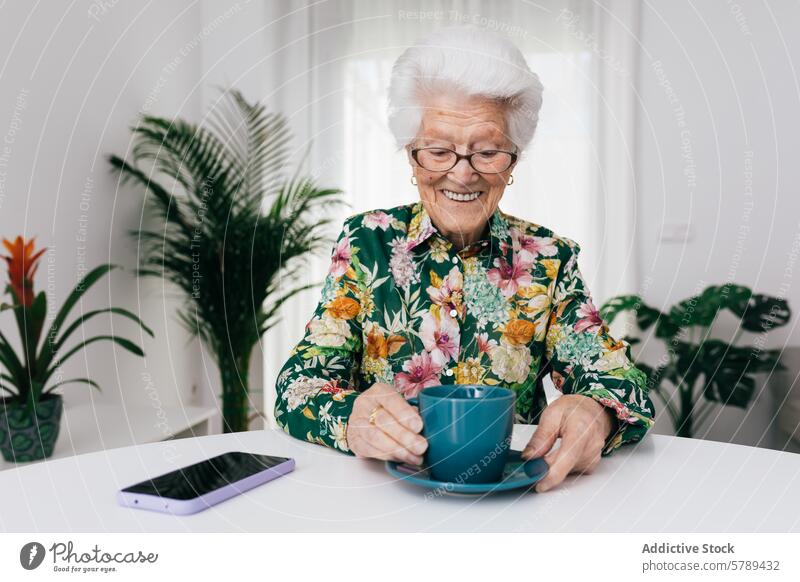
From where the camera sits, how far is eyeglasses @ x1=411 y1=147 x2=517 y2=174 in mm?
843

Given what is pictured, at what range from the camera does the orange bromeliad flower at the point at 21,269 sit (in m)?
1.30

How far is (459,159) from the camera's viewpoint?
84 cm

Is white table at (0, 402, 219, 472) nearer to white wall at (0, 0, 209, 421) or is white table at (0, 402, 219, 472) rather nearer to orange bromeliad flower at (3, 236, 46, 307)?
white wall at (0, 0, 209, 421)

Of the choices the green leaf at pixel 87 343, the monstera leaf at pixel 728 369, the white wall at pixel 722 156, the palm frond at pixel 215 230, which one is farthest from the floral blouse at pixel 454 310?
the white wall at pixel 722 156

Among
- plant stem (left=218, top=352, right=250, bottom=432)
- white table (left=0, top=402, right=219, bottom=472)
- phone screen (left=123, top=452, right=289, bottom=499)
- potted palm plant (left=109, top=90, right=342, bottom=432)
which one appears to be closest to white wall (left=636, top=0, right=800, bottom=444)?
potted palm plant (left=109, top=90, right=342, bottom=432)

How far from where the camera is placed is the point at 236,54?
8.38 feet

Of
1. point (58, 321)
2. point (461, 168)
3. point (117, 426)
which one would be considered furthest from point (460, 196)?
point (117, 426)

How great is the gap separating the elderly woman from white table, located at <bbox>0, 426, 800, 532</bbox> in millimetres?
169

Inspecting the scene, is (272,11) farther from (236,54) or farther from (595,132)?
(595,132)

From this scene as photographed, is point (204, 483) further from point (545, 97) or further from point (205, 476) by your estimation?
point (545, 97)

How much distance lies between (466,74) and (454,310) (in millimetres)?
303

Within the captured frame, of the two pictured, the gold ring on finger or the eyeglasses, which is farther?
the eyeglasses

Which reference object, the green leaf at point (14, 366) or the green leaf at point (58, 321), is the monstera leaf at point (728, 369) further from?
the green leaf at point (14, 366)
